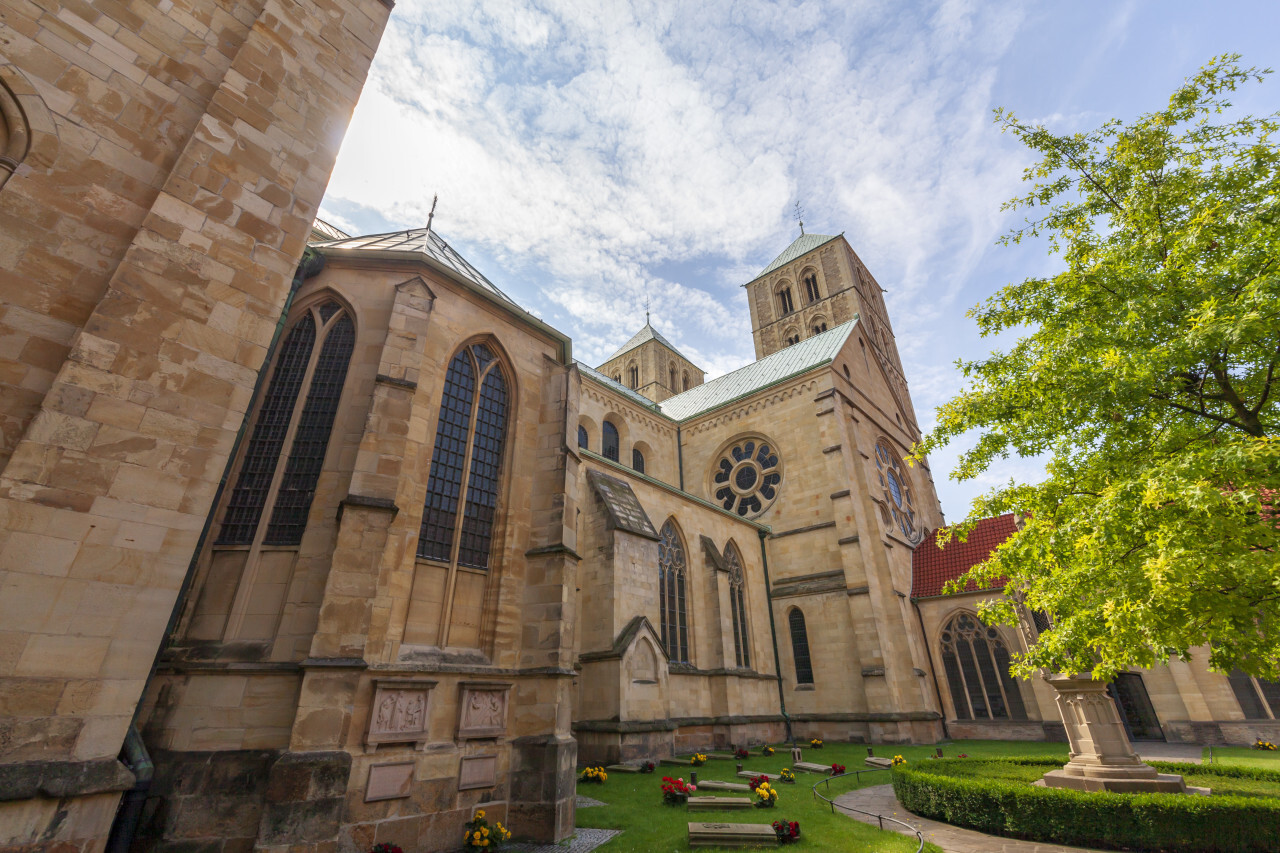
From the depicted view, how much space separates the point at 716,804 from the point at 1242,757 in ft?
46.5

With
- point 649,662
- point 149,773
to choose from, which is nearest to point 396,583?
point 149,773

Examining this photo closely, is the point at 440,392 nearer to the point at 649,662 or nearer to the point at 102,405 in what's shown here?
the point at 102,405

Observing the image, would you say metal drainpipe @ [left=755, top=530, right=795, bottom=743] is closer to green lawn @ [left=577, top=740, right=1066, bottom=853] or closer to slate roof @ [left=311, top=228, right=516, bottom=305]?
green lawn @ [left=577, top=740, right=1066, bottom=853]

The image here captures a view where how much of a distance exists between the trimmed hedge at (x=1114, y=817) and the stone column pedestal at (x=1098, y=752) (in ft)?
5.91

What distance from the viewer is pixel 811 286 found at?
3962 centimetres

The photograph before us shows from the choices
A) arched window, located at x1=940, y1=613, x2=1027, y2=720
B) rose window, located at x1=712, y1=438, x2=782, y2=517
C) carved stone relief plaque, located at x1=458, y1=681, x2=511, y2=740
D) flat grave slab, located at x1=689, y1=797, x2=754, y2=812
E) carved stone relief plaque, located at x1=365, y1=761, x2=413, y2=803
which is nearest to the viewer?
carved stone relief plaque, located at x1=365, y1=761, x2=413, y2=803

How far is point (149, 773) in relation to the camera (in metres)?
5.18

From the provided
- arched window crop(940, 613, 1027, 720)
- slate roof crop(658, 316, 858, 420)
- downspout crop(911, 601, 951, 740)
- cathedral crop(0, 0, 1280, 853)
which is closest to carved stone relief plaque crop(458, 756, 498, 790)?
cathedral crop(0, 0, 1280, 853)

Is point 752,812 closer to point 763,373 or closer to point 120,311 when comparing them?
point 120,311

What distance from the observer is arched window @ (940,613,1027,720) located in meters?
18.9

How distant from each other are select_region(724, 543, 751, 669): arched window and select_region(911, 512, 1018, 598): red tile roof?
763 centimetres

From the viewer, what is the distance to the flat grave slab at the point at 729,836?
718cm

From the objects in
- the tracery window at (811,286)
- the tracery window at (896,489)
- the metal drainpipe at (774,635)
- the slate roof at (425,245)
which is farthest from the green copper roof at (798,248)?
the slate roof at (425,245)

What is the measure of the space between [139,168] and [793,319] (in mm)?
37228
